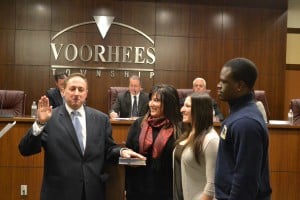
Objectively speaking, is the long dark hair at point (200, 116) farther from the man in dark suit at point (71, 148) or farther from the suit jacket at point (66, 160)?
the suit jacket at point (66, 160)

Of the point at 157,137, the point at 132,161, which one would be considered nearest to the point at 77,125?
the point at 132,161

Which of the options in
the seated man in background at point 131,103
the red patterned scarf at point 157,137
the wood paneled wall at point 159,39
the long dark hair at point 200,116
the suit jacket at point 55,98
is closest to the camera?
the long dark hair at point 200,116

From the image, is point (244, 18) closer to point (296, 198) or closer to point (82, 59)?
point (82, 59)

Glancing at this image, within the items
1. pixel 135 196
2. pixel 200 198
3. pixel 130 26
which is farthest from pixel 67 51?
pixel 200 198

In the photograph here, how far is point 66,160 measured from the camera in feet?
8.80

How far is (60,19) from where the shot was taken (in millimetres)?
8445

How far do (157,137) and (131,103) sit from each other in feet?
13.5

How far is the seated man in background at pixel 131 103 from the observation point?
273 inches

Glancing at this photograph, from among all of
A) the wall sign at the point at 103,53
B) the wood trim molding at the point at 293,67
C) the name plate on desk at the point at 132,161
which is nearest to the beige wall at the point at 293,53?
the wood trim molding at the point at 293,67

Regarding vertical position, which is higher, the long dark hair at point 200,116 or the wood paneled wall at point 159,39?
the wood paneled wall at point 159,39

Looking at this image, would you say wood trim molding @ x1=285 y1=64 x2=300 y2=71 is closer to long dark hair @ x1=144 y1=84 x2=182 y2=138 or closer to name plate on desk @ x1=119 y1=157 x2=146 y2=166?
long dark hair @ x1=144 y1=84 x2=182 y2=138

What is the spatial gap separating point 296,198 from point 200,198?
3.06m

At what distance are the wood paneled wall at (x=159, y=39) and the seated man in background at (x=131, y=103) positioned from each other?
62.4 inches

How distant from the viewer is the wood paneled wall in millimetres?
8391
